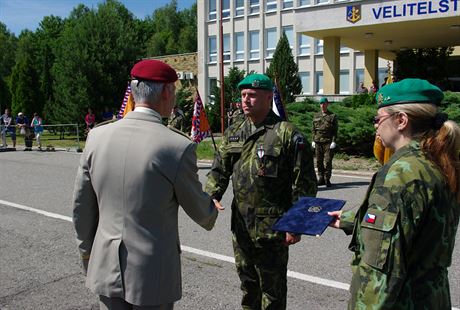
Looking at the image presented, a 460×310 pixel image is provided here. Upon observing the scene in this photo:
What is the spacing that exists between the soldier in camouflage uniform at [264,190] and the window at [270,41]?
3848 centimetres

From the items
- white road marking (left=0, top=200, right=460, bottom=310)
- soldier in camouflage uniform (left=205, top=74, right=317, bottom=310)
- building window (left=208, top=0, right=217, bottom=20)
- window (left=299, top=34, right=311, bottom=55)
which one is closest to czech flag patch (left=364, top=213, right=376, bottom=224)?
soldier in camouflage uniform (left=205, top=74, right=317, bottom=310)

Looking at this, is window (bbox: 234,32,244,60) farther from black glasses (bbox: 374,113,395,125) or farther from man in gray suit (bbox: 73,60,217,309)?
black glasses (bbox: 374,113,395,125)

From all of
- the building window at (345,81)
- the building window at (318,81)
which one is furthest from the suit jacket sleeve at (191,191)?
the building window at (318,81)

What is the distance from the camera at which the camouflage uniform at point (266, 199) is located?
11.1 ft

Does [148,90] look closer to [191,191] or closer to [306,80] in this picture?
[191,191]

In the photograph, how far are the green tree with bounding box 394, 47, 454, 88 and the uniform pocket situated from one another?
1028 inches

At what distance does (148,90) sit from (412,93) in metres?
1.23

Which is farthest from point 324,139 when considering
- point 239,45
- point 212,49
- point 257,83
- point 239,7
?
point 212,49

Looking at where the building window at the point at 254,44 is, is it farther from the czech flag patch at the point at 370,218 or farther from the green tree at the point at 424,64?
the czech flag patch at the point at 370,218

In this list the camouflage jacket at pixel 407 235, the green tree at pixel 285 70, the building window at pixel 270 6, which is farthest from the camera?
the building window at pixel 270 6

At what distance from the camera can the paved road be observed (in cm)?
444

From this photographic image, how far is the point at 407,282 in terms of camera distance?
200 cm

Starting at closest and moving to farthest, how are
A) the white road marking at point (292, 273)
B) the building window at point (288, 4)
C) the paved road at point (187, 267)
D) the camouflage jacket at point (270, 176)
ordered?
the camouflage jacket at point (270, 176), the paved road at point (187, 267), the white road marking at point (292, 273), the building window at point (288, 4)

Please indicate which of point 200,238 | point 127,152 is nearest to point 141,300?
point 127,152
